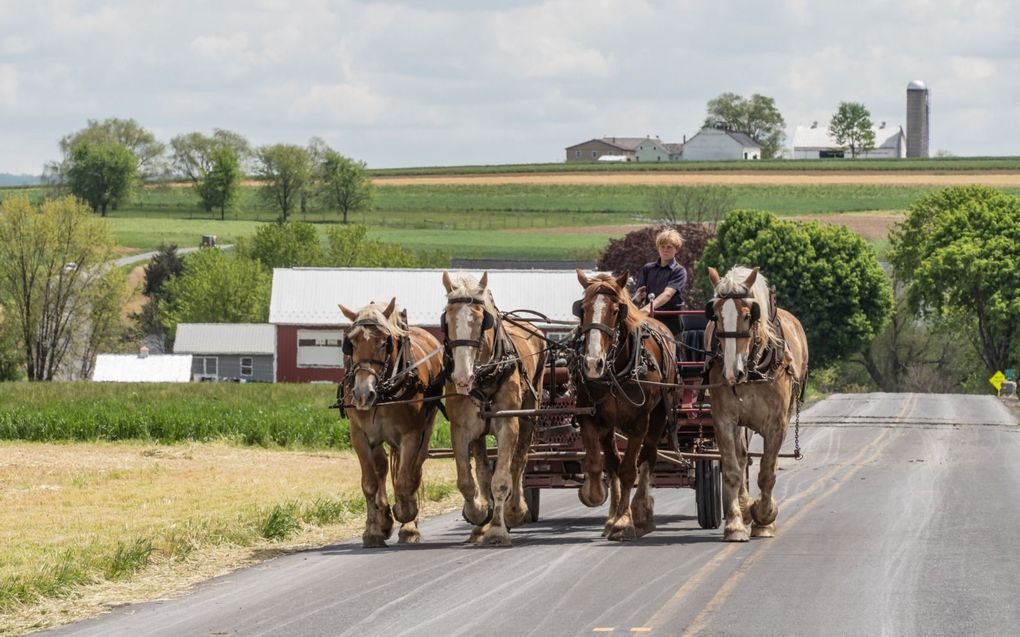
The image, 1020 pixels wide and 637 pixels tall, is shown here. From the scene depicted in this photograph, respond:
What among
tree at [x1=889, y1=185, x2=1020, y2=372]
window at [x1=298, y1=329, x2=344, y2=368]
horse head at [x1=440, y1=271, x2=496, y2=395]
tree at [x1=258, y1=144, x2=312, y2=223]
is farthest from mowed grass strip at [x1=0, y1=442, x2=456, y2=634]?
tree at [x1=258, y1=144, x2=312, y2=223]

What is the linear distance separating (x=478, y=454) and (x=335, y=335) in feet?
218

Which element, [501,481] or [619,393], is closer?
[501,481]

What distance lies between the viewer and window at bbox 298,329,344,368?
83062 mm

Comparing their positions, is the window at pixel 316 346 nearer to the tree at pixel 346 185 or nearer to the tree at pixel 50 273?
the tree at pixel 50 273

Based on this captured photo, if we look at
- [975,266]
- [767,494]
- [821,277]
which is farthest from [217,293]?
[767,494]

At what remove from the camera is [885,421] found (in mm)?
50094

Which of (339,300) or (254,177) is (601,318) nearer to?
(339,300)

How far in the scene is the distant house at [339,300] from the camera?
82.6m

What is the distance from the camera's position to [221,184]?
527 feet

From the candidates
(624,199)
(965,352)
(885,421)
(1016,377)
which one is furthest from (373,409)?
(624,199)

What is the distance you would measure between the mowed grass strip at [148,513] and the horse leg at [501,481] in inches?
57.8

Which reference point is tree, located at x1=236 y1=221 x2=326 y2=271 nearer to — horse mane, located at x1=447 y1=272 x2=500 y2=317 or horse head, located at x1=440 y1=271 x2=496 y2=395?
horse mane, located at x1=447 y1=272 x2=500 y2=317

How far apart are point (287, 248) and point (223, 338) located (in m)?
15.9

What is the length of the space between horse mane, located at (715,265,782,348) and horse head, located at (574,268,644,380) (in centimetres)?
95
